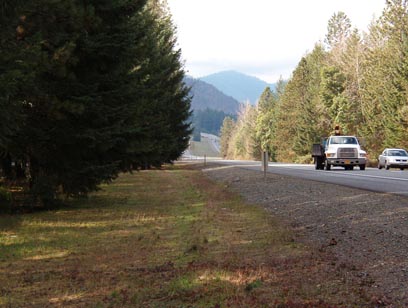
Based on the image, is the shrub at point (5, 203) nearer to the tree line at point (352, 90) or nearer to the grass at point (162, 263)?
the grass at point (162, 263)

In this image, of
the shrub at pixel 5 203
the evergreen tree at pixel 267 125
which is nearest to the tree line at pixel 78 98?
the shrub at pixel 5 203

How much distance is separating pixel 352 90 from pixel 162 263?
6053 centimetres

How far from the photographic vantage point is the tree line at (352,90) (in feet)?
167

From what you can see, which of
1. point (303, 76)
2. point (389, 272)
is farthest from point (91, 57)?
point (303, 76)

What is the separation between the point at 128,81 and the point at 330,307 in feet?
35.2

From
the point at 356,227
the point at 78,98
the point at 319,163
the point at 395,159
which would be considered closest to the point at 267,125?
the point at 395,159

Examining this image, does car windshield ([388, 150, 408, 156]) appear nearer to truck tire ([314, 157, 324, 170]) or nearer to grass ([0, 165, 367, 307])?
truck tire ([314, 157, 324, 170])

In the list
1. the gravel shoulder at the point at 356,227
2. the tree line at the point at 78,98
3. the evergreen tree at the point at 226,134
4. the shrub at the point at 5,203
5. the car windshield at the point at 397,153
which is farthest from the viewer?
the evergreen tree at the point at 226,134

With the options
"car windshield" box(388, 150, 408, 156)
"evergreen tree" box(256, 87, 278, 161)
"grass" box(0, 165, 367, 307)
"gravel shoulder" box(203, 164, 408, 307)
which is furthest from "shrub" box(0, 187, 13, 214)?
"evergreen tree" box(256, 87, 278, 161)

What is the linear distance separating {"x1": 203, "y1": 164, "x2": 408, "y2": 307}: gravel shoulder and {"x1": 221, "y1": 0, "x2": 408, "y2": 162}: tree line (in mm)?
17470

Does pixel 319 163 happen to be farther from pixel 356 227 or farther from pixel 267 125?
pixel 267 125

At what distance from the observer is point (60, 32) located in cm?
1334

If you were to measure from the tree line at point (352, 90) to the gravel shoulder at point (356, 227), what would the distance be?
1747 cm

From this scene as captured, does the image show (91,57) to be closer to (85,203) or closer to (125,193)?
(85,203)
